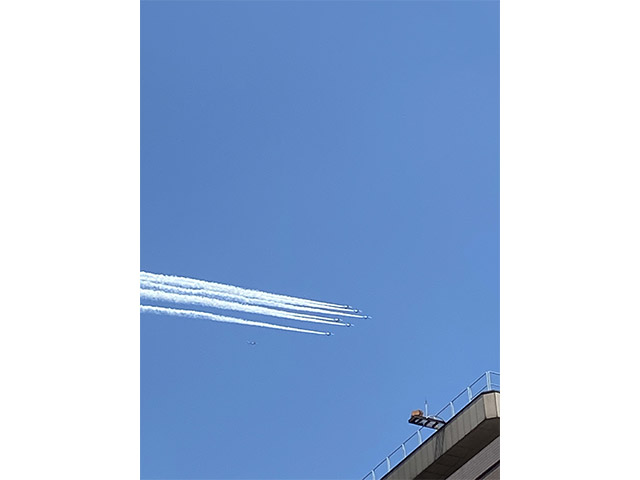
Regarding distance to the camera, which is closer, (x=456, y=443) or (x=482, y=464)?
(x=482, y=464)

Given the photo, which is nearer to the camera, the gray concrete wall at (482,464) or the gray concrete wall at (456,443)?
the gray concrete wall at (456,443)

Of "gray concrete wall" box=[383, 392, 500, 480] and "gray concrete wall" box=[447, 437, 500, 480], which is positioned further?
"gray concrete wall" box=[447, 437, 500, 480]

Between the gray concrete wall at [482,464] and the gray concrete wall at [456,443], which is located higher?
the gray concrete wall at [456,443]

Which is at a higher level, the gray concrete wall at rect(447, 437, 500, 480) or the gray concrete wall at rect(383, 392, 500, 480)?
the gray concrete wall at rect(383, 392, 500, 480)

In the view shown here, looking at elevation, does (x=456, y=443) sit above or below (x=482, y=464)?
above
